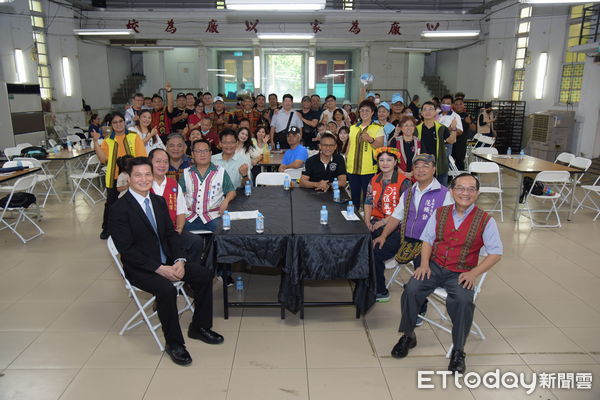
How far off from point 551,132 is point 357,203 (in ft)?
23.9

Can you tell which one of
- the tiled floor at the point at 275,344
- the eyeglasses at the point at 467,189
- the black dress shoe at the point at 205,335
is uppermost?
the eyeglasses at the point at 467,189

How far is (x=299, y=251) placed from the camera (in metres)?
3.39

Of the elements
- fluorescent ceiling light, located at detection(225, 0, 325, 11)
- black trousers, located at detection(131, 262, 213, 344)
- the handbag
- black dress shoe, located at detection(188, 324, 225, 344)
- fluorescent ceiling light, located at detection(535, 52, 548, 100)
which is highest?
fluorescent ceiling light, located at detection(225, 0, 325, 11)

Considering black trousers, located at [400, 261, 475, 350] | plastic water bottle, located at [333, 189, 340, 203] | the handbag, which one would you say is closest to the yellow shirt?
plastic water bottle, located at [333, 189, 340, 203]

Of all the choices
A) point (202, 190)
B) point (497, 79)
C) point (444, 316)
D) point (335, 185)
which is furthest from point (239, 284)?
point (497, 79)

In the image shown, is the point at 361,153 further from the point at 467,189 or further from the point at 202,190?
the point at 467,189

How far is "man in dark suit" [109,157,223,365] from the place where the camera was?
9.83 feet

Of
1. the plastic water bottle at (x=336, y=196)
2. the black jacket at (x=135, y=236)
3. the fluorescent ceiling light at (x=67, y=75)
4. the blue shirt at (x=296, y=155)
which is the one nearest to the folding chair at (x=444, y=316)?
the plastic water bottle at (x=336, y=196)

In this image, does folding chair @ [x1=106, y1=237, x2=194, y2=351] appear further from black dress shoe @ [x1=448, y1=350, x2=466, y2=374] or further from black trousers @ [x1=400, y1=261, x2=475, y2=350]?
black dress shoe @ [x1=448, y1=350, x2=466, y2=374]

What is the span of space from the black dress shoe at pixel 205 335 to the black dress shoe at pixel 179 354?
0.24 m

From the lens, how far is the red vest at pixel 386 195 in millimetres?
3926

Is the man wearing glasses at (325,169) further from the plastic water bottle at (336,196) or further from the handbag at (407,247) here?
the handbag at (407,247)

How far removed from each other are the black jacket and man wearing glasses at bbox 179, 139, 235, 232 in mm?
934

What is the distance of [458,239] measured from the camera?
3.03 metres
